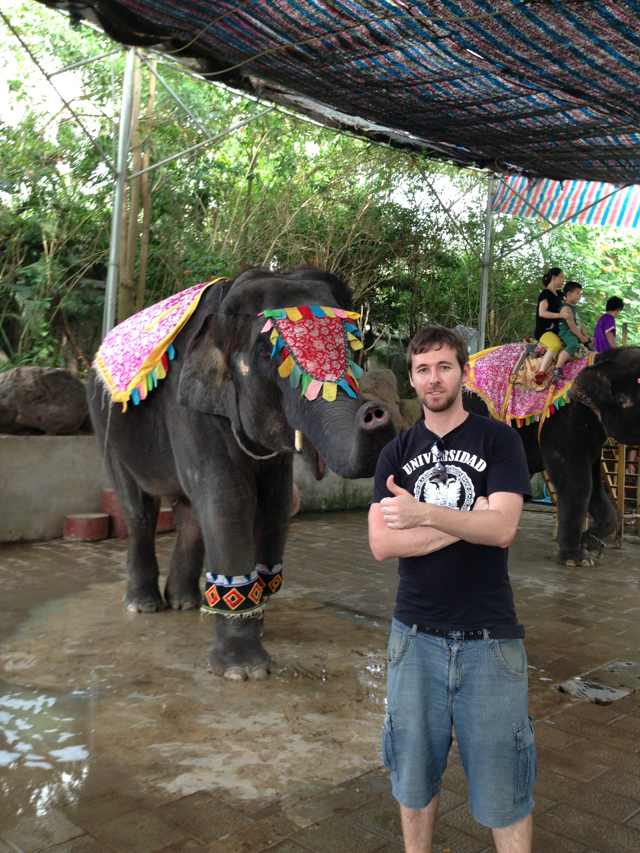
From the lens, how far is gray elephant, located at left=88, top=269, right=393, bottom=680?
11.0 feet

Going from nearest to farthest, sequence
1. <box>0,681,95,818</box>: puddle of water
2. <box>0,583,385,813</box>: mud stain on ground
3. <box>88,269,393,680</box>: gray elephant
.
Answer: <box>0,681,95,818</box>: puddle of water < <box>0,583,385,813</box>: mud stain on ground < <box>88,269,393,680</box>: gray elephant

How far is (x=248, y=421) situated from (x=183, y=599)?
1.68 m

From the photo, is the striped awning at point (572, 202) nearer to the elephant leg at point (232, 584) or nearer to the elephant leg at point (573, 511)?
the elephant leg at point (573, 511)

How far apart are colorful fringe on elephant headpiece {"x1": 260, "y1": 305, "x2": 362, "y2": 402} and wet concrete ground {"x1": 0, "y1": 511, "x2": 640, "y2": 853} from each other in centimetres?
134

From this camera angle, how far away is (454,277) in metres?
11.8

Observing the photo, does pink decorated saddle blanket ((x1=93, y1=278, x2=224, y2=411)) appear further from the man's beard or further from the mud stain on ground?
the man's beard

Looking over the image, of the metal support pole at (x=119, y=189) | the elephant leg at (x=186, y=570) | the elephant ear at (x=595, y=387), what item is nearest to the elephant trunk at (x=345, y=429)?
the elephant leg at (x=186, y=570)

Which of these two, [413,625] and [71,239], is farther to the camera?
[71,239]

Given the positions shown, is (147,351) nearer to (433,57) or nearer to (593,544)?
(433,57)

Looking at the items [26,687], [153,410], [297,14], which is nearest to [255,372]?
[153,410]

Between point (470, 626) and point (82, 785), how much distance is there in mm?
1509

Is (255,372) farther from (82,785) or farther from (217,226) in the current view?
(217,226)

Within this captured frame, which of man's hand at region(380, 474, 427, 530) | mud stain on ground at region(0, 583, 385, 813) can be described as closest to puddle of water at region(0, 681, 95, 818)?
mud stain on ground at region(0, 583, 385, 813)

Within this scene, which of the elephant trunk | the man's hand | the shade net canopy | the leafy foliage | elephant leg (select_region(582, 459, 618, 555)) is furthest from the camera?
the leafy foliage
